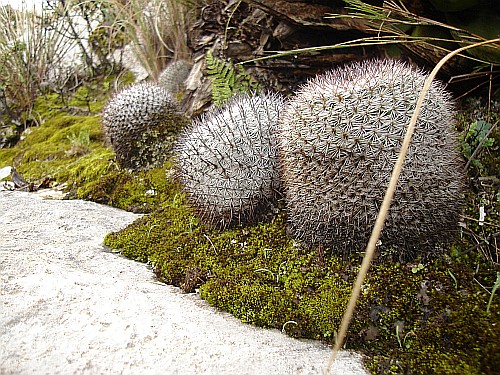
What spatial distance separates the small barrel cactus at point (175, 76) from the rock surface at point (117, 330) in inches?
110

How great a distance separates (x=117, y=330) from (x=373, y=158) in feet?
3.56

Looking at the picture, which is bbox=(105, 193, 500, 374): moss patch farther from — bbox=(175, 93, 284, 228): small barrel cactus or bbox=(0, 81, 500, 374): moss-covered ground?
bbox=(175, 93, 284, 228): small barrel cactus

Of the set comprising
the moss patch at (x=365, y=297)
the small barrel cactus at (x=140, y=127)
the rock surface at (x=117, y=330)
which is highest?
the small barrel cactus at (x=140, y=127)

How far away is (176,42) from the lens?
4.93 metres

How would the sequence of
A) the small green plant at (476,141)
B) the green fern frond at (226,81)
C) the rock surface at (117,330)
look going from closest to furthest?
1. the rock surface at (117,330)
2. the small green plant at (476,141)
3. the green fern frond at (226,81)

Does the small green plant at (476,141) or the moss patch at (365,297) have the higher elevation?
the small green plant at (476,141)

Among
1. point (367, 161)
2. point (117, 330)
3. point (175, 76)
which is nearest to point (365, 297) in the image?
point (367, 161)

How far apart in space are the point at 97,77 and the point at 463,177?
501 centimetres

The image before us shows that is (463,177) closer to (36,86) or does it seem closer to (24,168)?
(24,168)

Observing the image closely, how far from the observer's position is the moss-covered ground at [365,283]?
1.58 meters

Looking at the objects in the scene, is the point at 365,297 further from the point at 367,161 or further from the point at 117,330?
the point at 117,330

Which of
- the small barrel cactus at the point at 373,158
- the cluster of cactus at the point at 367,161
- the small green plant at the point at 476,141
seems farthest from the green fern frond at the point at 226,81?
the small green plant at the point at 476,141

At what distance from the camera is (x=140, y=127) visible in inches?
136

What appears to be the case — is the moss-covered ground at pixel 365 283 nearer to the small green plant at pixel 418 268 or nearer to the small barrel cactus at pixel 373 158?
the small green plant at pixel 418 268
